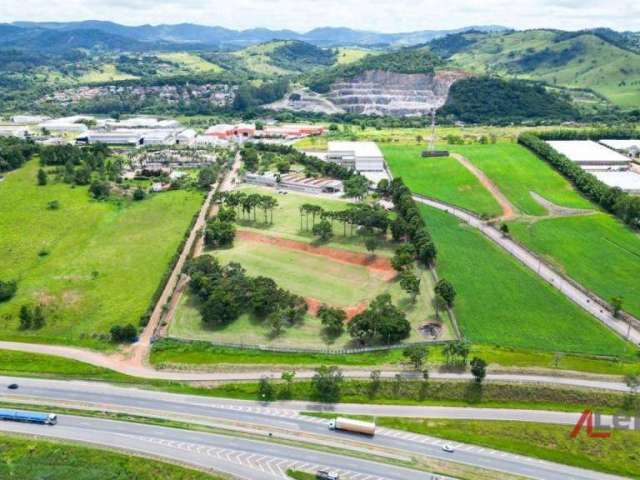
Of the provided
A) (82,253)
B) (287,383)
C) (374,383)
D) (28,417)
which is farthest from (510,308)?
(82,253)

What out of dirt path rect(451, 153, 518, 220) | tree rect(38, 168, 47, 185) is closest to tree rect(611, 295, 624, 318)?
dirt path rect(451, 153, 518, 220)

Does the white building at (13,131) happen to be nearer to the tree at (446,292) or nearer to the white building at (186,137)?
the white building at (186,137)

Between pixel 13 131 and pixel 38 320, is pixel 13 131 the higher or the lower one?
the higher one

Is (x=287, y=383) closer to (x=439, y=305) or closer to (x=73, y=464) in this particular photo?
(x=73, y=464)

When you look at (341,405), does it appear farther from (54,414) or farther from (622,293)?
(622,293)

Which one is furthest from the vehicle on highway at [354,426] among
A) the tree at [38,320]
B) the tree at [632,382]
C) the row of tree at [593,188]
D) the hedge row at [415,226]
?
the row of tree at [593,188]

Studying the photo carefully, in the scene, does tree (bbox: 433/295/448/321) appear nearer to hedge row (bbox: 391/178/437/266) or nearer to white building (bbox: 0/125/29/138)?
hedge row (bbox: 391/178/437/266)
